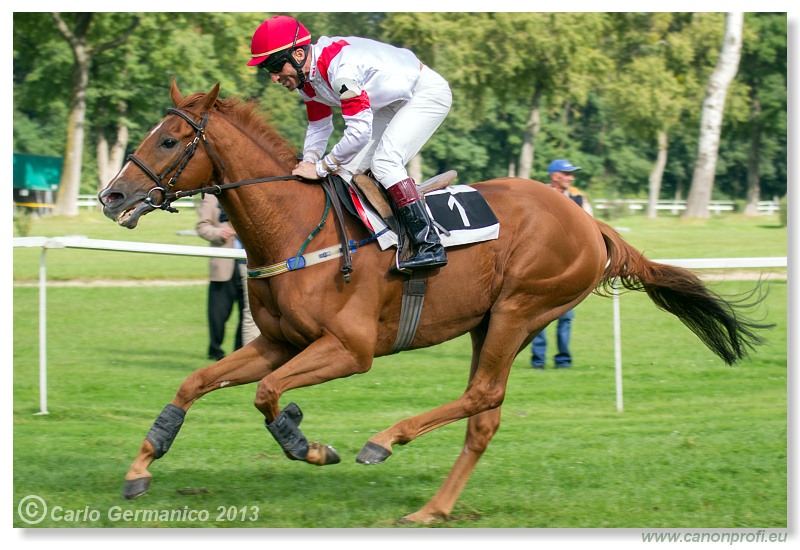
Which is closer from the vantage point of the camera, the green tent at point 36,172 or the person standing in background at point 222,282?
the person standing in background at point 222,282

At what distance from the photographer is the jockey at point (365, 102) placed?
16.6ft

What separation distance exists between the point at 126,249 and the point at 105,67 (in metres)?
21.2

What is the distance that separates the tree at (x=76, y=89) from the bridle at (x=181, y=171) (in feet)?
62.3

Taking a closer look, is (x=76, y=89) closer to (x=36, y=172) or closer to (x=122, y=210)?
(x=36, y=172)

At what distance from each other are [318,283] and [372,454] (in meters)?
0.91

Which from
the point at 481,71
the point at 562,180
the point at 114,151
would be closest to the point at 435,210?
the point at 562,180

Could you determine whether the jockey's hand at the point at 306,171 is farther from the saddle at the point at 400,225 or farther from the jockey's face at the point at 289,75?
the jockey's face at the point at 289,75

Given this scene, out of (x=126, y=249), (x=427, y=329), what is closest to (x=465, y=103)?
(x=126, y=249)

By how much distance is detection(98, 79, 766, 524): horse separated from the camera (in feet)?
16.4

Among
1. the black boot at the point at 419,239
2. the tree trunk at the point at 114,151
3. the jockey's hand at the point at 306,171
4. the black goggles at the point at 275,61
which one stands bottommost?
the tree trunk at the point at 114,151

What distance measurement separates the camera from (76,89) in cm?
2366

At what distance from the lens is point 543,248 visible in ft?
18.9

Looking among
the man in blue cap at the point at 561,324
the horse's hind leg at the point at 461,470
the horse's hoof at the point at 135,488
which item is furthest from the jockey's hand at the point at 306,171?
the man in blue cap at the point at 561,324

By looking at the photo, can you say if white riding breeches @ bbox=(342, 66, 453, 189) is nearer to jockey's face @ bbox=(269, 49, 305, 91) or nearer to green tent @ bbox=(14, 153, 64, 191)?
jockey's face @ bbox=(269, 49, 305, 91)
